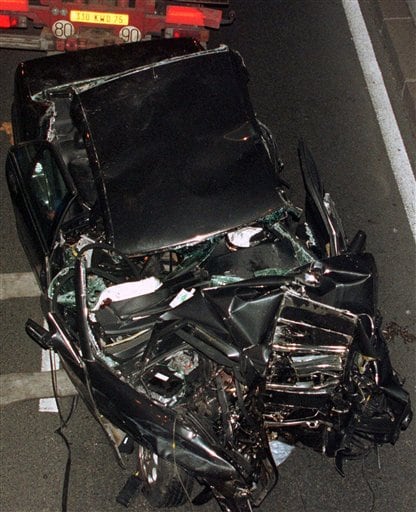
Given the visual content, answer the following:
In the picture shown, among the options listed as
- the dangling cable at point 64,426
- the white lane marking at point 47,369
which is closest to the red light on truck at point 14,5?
the white lane marking at point 47,369

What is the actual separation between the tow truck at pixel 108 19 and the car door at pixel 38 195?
1925mm

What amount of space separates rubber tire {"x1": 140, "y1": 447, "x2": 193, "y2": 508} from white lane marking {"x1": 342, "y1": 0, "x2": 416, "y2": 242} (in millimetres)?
3092

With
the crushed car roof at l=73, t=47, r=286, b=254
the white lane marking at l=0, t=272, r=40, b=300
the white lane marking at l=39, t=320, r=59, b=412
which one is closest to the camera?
the crushed car roof at l=73, t=47, r=286, b=254

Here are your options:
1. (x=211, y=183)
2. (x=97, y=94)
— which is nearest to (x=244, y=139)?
(x=211, y=183)

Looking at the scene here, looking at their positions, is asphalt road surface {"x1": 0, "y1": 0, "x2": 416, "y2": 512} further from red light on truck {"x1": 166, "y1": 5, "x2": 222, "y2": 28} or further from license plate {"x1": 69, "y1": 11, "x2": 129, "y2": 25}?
license plate {"x1": 69, "y1": 11, "x2": 129, "y2": 25}

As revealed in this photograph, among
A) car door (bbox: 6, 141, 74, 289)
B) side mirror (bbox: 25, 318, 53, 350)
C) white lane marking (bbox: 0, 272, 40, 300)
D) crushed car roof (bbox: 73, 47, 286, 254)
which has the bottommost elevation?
white lane marking (bbox: 0, 272, 40, 300)

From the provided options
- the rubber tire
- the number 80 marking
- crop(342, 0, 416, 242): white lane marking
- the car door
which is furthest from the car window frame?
crop(342, 0, 416, 242): white lane marking

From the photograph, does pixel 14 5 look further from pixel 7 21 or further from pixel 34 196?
pixel 34 196

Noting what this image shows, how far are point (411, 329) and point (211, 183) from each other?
208 cm

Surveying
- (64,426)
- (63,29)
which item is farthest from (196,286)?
(63,29)

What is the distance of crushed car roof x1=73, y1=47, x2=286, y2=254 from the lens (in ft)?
18.1

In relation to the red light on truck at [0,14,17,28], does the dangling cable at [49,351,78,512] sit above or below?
below

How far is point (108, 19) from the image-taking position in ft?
25.2

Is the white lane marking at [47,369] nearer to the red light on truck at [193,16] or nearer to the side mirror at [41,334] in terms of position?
the side mirror at [41,334]
